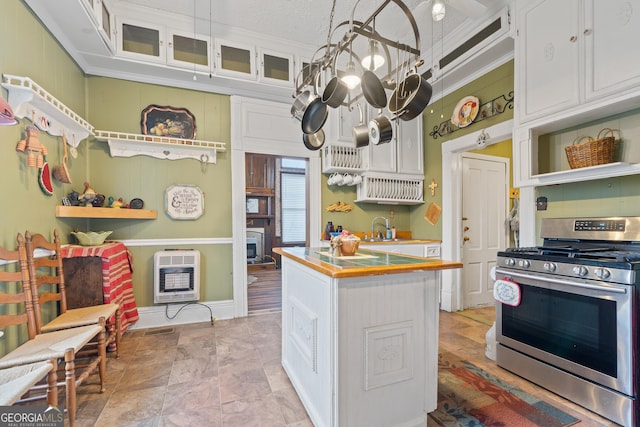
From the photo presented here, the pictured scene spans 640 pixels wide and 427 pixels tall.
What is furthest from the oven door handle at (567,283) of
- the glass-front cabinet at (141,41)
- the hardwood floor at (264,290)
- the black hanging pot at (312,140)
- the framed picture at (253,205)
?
the framed picture at (253,205)

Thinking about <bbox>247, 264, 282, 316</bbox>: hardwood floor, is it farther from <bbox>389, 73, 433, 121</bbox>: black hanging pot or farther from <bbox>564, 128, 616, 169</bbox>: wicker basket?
<bbox>564, 128, 616, 169</bbox>: wicker basket

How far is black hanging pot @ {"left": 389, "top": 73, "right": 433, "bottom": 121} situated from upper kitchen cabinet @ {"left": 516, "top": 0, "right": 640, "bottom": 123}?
1292mm

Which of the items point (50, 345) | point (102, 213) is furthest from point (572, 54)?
point (102, 213)

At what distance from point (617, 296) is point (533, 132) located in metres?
1.34

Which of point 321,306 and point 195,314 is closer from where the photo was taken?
point 321,306

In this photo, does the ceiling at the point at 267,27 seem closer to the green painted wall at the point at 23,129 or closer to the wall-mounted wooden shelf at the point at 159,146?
the green painted wall at the point at 23,129

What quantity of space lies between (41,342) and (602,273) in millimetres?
3296

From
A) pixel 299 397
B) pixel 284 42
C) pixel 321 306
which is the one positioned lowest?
pixel 299 397

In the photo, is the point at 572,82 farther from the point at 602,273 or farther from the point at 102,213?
the point at 102,213

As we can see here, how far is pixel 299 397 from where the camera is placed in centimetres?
183

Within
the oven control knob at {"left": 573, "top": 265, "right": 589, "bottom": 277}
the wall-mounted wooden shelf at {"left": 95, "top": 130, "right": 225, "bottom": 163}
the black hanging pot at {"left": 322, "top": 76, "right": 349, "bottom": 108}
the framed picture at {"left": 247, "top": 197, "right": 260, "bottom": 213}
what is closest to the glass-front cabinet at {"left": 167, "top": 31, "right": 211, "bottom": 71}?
the wall-mounted wooden shelf at {"left": 95, "top": 130, "right": 225, "bottom": 163}

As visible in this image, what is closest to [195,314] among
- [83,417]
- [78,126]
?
[83,417]

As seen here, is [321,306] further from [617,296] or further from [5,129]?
[5,129]

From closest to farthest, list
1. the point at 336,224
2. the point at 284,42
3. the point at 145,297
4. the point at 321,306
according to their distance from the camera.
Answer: the point at 321,306, the point at 145,297, the point at 284,42, the point at 336,224
